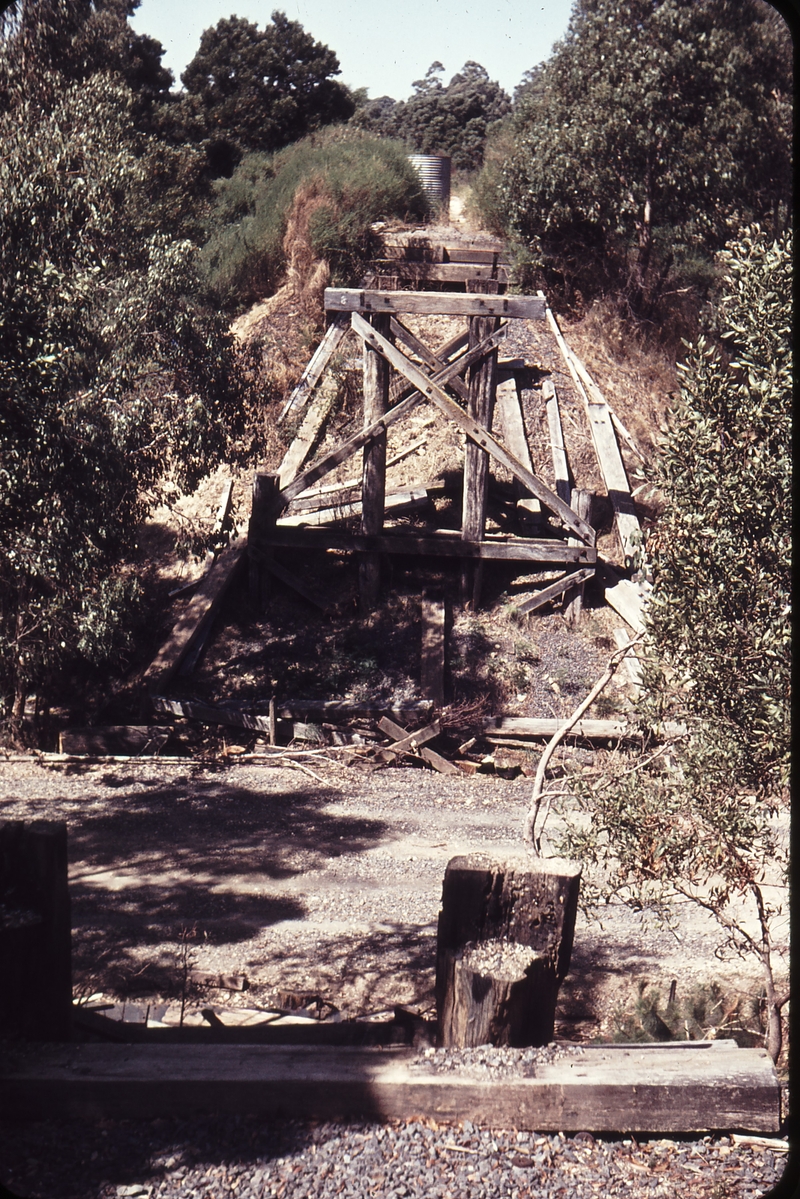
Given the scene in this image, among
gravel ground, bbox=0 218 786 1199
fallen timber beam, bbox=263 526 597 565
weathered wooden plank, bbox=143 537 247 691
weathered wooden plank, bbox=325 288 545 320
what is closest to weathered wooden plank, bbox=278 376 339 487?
fallen timber beam, bbox=263 526 597 565

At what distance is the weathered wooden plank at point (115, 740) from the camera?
1216 centimetres

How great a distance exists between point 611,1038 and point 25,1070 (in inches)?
148

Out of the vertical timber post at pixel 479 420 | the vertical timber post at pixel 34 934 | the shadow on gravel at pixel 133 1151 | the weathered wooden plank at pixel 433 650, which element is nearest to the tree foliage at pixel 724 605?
the shadow on gravel at pixel 133 1151

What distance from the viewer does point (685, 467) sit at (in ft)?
14.9

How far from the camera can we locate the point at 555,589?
14.3 metres

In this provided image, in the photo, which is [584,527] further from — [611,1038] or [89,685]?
[611,1038]

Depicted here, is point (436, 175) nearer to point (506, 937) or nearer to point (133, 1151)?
point (506, 937)

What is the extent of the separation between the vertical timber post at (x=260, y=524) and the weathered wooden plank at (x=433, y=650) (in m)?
2.40

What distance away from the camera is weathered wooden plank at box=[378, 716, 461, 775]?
12266mm

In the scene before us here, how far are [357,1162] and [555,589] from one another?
11.7m

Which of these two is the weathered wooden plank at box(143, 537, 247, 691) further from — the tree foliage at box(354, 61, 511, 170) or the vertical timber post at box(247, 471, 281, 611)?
the tree foliage at box(354, 61, 511, 170)

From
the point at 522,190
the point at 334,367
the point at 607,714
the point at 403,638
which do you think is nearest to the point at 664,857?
the point at 607,714

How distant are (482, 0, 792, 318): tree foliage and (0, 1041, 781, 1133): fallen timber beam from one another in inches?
638

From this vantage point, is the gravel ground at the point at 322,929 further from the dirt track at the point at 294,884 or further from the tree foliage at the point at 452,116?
the tree foliage at the point at 452,116
